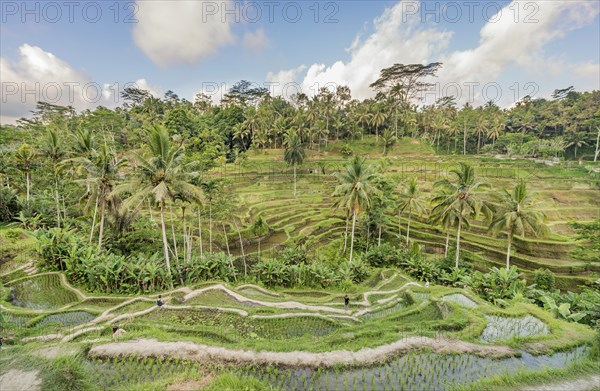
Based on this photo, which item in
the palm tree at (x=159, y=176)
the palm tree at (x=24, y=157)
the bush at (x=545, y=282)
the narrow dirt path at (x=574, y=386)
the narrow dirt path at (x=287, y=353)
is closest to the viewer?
the narrow dirt path at (x=574, y=386)

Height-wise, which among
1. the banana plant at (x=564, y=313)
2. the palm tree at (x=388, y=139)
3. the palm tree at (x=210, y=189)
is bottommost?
the banana plant at (x=564, y=313)

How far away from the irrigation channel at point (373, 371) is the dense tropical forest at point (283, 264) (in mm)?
55

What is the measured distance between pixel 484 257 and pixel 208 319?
25.4 meters

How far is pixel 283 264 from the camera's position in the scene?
19609mm

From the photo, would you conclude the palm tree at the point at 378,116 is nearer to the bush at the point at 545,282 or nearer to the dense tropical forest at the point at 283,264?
the dense tropical forest at the point at 283,264

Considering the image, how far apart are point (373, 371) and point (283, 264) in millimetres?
12440

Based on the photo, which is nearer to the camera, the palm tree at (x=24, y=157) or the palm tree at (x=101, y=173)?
the palm tree at (x=101, y=173)

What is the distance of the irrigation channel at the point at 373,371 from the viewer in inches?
278

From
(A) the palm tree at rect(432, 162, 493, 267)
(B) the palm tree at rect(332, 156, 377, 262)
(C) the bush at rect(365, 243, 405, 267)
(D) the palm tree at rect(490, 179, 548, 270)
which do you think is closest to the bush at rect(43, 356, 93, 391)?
(B) the palm tree at rect(332, 156, 377, 262)

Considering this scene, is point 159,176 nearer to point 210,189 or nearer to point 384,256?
point 210,189

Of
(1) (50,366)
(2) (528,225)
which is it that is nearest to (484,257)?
(2) (528,225)

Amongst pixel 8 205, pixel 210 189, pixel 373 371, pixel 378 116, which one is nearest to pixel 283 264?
pixel 210 189

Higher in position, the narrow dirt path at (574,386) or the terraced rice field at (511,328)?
the narrow dirt path at (574,386)

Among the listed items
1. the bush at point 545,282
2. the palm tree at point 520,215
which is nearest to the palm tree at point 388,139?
the palm tree at point 520,215
